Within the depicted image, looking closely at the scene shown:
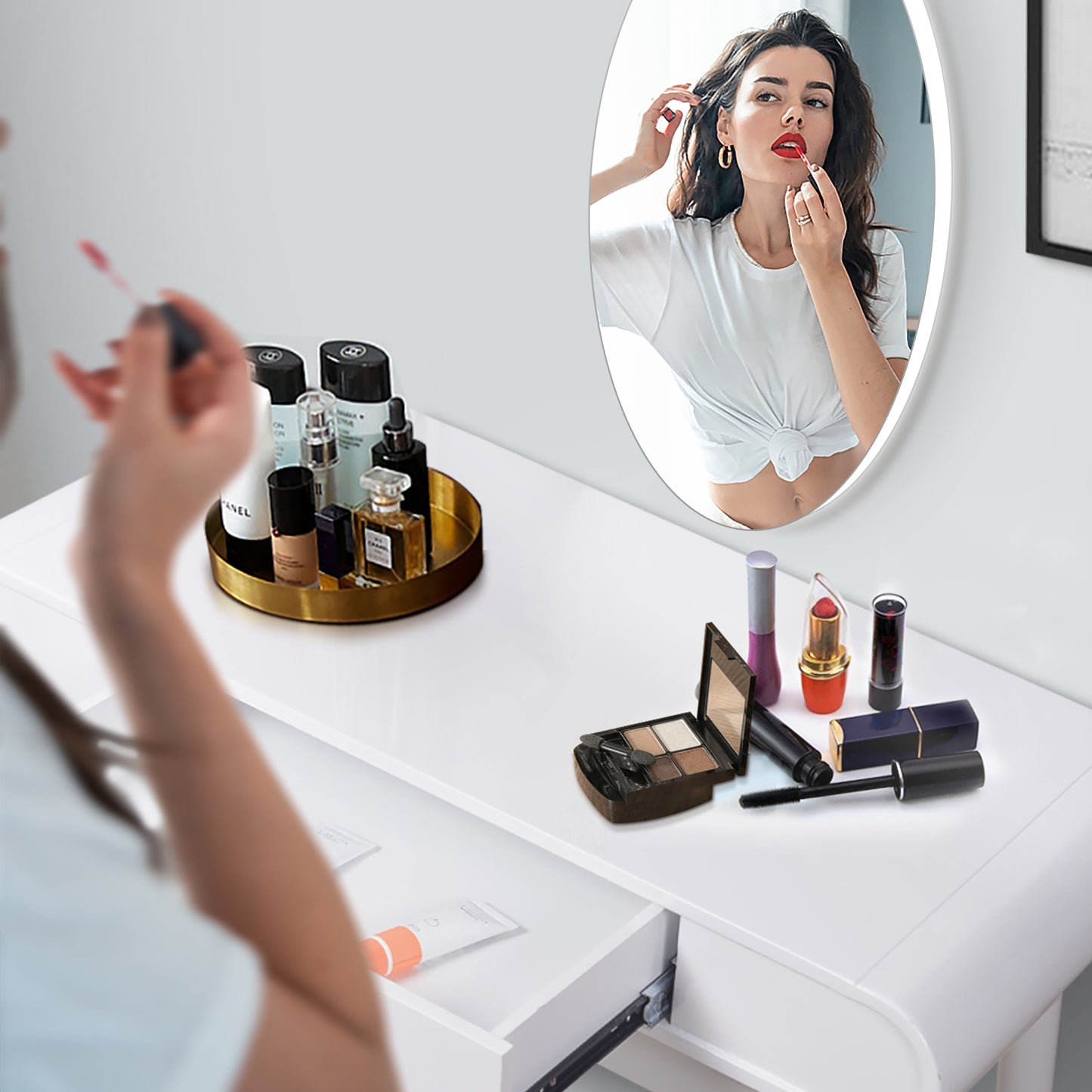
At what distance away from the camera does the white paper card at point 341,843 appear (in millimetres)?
1084

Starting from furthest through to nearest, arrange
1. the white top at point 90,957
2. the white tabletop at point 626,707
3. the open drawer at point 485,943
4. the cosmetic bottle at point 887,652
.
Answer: the cosmetic bottle at point 887,652
the white tabletop at point 626,707
the open drawer at point 485,943
the white top at point 90,957

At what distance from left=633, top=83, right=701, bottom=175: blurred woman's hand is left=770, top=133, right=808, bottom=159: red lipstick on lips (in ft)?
0.25

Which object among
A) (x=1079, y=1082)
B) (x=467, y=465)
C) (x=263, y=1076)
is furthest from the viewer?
(x=467, y=465)

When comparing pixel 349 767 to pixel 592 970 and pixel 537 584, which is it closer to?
pixel 537 584

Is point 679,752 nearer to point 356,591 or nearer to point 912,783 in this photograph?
point 912,783

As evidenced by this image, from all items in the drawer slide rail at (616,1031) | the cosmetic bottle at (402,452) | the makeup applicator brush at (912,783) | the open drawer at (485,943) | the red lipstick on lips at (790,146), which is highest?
the red lipstick on lips at (790,146)

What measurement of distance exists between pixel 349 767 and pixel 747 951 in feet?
1.22

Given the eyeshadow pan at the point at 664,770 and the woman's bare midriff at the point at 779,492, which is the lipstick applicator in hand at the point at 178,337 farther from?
the woman's bare midriff at the point at 779,492

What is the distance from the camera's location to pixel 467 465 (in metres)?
1.47

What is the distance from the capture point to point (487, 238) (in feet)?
4.63

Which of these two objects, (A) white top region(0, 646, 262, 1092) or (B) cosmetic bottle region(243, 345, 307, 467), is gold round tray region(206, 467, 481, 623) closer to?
(B) cosmetic bottle region(243, 345, 307, 467)

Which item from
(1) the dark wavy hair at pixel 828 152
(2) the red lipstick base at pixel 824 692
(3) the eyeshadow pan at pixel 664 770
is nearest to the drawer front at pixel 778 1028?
(3) the eyeshadow pan at pixel 664 770

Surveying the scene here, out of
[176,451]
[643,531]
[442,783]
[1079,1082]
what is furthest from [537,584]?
[176,451]

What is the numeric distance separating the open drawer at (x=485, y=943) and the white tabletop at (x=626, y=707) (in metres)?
0.05
